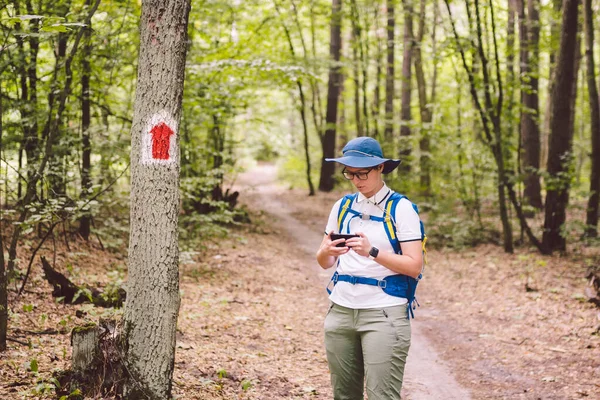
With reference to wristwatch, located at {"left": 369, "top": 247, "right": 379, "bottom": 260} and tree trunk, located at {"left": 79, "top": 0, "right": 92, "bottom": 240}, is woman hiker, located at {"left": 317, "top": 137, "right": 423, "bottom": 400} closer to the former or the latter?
wristwatch, located at {"left": 369, "top": 247, "right": 379, "bottom": 260}

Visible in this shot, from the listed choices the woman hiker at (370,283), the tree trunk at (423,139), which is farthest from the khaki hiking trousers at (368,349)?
the tree trunk at (423,139)

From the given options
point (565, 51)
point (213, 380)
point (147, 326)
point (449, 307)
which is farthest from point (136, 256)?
point (565, 51)

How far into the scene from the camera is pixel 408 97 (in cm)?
1917

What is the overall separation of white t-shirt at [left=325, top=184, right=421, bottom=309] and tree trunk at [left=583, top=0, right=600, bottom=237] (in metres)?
8.66

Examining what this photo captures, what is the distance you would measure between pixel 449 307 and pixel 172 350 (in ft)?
19.7

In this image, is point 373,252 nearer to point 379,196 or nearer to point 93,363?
point 379,196

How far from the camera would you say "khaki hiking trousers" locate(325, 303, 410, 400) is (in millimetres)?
3090

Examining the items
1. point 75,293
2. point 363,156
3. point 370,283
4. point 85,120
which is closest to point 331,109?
point 85,120

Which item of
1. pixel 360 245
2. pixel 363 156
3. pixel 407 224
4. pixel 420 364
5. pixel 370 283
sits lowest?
pixel 420 364

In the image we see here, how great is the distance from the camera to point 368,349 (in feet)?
10.3

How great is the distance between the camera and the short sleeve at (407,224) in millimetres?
3129

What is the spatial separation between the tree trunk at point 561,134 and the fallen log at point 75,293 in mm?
8439

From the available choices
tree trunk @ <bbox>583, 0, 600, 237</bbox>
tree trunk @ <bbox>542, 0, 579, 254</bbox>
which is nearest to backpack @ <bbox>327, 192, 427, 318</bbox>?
tree trunk @ <bbox>542, 0, 579, 254</bbox>

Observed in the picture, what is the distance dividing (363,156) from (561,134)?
9.00m
